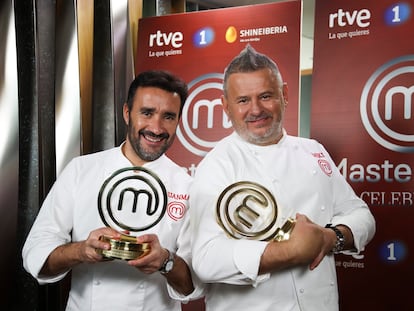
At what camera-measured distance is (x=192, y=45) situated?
1895 mm

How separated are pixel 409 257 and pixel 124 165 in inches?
34.8

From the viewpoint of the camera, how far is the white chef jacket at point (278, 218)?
1.47m

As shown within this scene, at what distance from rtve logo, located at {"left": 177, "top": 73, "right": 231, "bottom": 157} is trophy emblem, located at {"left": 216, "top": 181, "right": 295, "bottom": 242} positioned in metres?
0.35

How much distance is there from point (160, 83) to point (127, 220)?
445 mm

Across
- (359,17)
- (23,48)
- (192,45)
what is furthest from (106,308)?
(359,17)

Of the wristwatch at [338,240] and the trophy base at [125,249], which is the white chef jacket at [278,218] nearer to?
the wristwatch at [338,240]

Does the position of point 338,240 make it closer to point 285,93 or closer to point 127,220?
point 285,93

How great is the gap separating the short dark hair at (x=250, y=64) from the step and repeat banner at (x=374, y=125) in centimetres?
17

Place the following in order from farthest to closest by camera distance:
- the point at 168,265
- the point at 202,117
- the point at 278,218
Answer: the point at 202,117, the point at 168,265, the point at 278,218

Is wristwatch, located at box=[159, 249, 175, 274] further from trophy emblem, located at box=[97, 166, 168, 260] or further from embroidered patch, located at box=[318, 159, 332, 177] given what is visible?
embroidered patch, located at box=[318, 159, 332, 177]

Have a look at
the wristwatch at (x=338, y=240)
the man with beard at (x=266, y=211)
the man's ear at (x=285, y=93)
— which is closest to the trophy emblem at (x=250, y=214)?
the man with beard at (x=266, y=211)

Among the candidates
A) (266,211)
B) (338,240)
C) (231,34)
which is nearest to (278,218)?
(266,211)

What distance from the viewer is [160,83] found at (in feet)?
5.68

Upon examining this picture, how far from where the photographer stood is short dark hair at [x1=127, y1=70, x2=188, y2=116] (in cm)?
173
